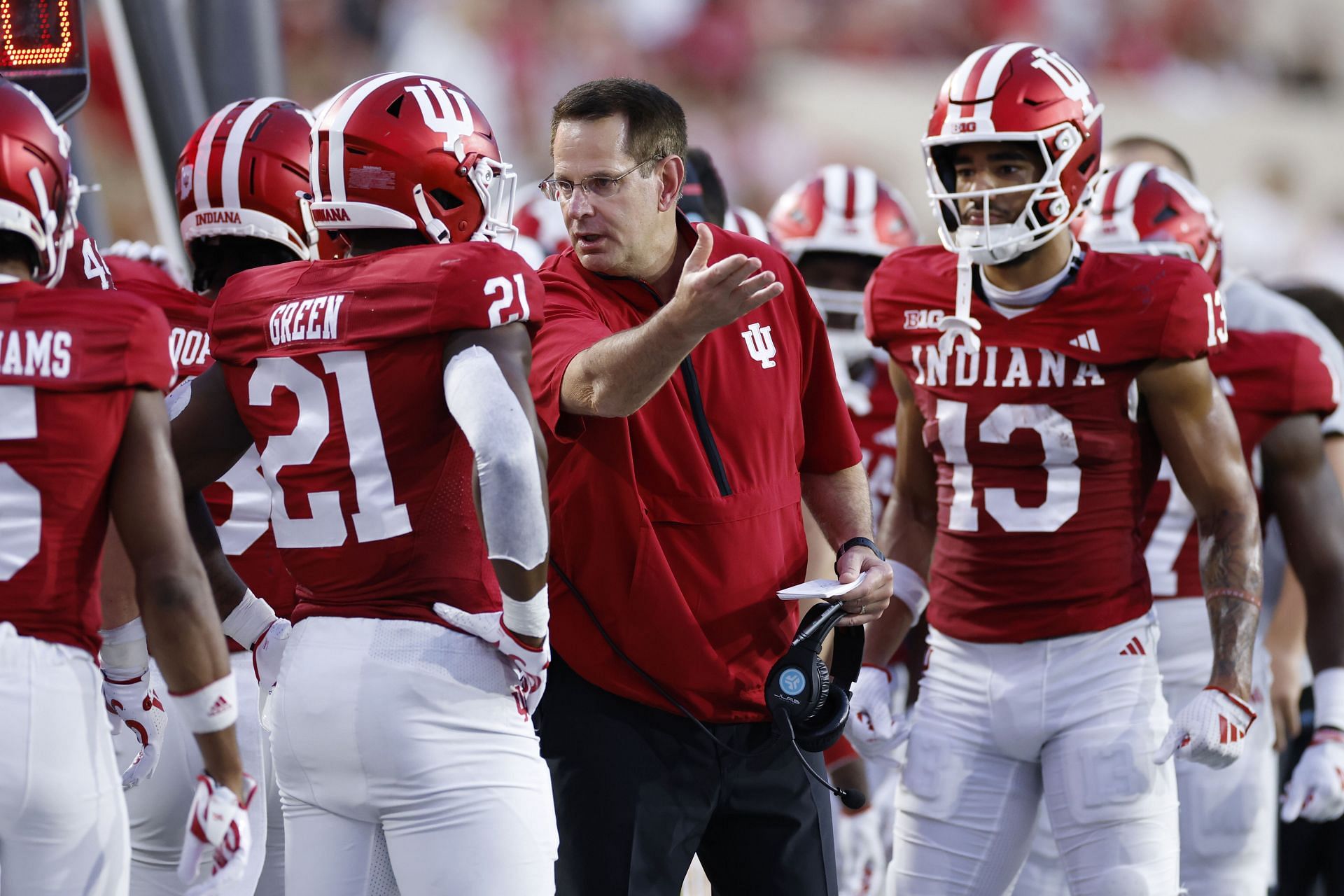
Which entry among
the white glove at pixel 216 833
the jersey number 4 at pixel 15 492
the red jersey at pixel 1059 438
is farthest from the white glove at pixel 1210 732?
the jersey number 4 at pixel 15 492

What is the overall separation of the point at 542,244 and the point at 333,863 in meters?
3.43

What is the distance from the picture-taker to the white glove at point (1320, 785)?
379 cm

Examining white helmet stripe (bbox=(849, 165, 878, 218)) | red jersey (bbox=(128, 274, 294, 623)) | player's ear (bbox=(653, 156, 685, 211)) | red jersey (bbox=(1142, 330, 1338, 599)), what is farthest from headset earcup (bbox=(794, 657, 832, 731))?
white helmet stripe (bbox=(849, 165, 878, 218))

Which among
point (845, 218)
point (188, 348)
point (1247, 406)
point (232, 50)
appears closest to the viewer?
point (188, 348)

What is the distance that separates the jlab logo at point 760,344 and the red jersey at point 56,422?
3.90ft

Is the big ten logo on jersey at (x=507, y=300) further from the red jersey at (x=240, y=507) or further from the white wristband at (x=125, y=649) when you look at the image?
the red jersey at (x=240, y=507)

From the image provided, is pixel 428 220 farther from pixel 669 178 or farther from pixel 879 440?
pixel 879 440

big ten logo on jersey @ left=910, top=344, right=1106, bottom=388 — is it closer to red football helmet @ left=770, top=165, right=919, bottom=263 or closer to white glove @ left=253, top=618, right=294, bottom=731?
white glove @ left=253, top=618, right=294, bottom=731

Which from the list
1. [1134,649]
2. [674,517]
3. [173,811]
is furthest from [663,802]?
[1134,649]

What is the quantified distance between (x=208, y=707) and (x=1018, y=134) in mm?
2118

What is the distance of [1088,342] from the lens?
11.7ft

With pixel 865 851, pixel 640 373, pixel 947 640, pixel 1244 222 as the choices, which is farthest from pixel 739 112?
pixel 640 373

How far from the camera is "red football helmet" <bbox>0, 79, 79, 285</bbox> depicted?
2.50 meters

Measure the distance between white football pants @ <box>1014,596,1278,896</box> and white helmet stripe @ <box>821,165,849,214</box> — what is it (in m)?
1.93
